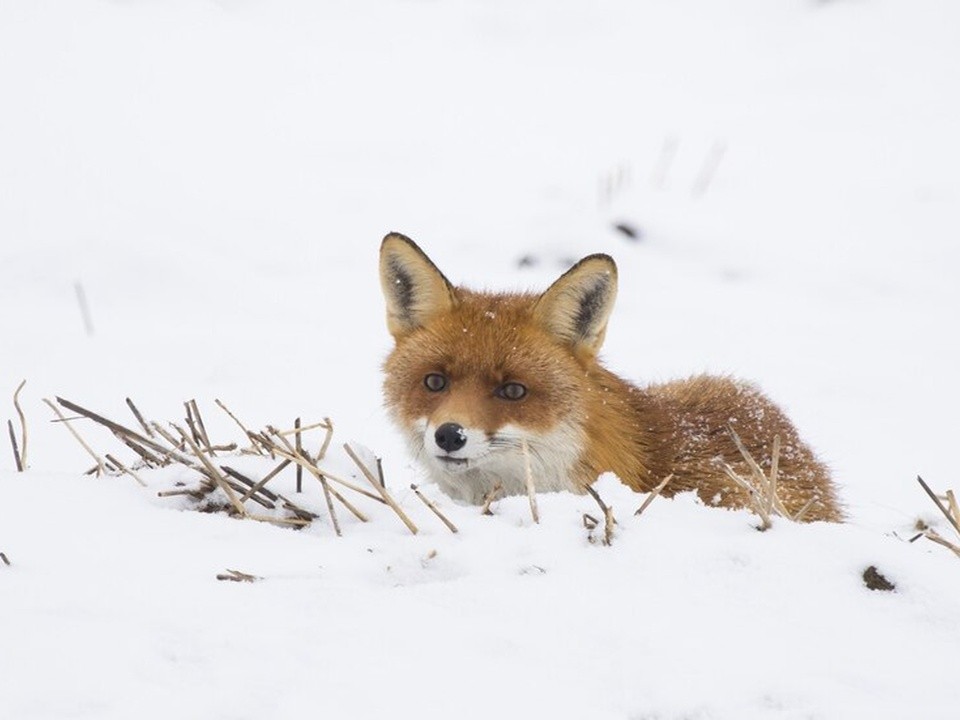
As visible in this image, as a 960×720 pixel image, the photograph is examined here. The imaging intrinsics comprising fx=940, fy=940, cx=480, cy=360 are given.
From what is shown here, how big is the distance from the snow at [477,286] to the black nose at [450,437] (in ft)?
2.00

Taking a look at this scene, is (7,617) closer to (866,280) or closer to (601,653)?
(601,653)

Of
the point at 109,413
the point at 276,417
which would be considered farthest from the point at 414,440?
the point at 109,413

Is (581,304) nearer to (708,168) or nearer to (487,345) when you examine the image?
(487,345)

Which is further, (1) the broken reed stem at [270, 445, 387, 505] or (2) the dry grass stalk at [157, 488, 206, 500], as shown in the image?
(2) the dry grass stalk at [157, 488, 206, 500]

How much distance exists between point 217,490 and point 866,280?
8283 mm

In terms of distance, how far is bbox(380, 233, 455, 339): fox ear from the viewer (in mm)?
4453

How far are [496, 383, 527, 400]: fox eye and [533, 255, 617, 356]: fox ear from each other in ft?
1.25

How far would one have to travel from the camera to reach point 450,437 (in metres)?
3.80

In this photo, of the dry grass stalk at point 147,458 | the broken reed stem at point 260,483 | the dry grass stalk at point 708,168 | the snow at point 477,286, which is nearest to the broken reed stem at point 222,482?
the broken reed stem at point 260,483

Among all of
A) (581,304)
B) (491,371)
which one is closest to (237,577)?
(491,371)

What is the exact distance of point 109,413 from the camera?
680cm

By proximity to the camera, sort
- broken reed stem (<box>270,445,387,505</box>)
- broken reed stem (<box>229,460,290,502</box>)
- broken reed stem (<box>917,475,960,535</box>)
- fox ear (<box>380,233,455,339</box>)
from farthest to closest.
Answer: fox ear (<box>380,233,455,339</box>) → broken reed stem (<box>229,460,290,502</box>) → broken reed stem (<box>270,445,387,505</box>) → broken reed stem (<box>917,475,960,535</box>)

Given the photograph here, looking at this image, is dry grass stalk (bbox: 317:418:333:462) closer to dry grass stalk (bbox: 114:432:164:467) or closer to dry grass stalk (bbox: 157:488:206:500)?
dry grass stalk (bbox: 157:488:206:500)

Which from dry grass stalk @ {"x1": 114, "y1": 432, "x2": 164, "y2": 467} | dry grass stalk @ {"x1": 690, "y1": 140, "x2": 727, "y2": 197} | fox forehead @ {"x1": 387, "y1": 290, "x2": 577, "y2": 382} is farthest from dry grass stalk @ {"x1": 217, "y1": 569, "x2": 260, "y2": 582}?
dry grass stalk @ {"x1": 690, "y1": 140, "x2": 727, "y2": 197}
